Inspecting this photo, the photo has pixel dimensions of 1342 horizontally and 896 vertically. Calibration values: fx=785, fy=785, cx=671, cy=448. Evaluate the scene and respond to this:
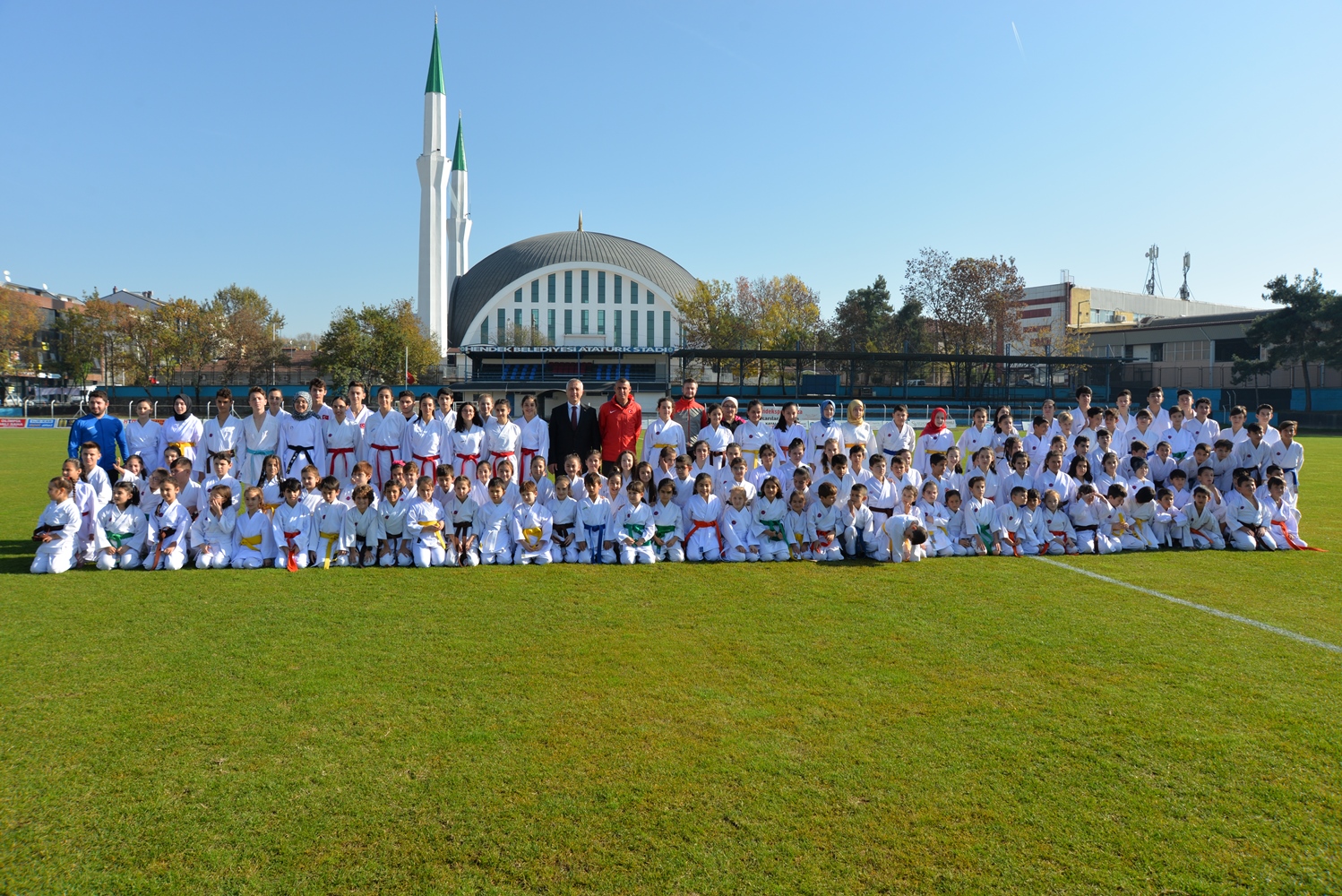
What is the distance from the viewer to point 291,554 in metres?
7.31

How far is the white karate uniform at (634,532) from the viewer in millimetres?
7754

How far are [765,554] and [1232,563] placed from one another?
4.60 m

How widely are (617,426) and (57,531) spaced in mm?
5316

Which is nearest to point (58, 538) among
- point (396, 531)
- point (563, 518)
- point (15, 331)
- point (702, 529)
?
point (396, 531)

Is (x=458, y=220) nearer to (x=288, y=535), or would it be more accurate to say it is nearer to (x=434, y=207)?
(x=434, y=207)

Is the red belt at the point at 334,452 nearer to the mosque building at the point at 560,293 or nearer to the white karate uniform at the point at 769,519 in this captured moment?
the white karate uniform at the point at 769,519

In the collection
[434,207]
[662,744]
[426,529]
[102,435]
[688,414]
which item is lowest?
[662,744]

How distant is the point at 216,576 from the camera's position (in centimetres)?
689

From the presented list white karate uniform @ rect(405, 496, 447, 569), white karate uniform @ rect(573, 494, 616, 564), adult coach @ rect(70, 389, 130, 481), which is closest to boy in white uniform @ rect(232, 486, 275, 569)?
white karate uniform @ rect(405, 496, 447, 569)

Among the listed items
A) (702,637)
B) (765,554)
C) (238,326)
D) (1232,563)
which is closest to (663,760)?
(702,637)

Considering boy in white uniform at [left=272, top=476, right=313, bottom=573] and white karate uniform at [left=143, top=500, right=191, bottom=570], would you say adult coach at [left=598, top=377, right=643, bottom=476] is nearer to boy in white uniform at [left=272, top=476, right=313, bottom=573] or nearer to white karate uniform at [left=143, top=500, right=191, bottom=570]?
boy in white uniform at [left=272, top=476, right=313, bottom=573]

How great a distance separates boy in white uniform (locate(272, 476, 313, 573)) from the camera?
737cm

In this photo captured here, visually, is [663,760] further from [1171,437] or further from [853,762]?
[1171,437]

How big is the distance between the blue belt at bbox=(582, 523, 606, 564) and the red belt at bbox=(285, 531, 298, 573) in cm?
269
